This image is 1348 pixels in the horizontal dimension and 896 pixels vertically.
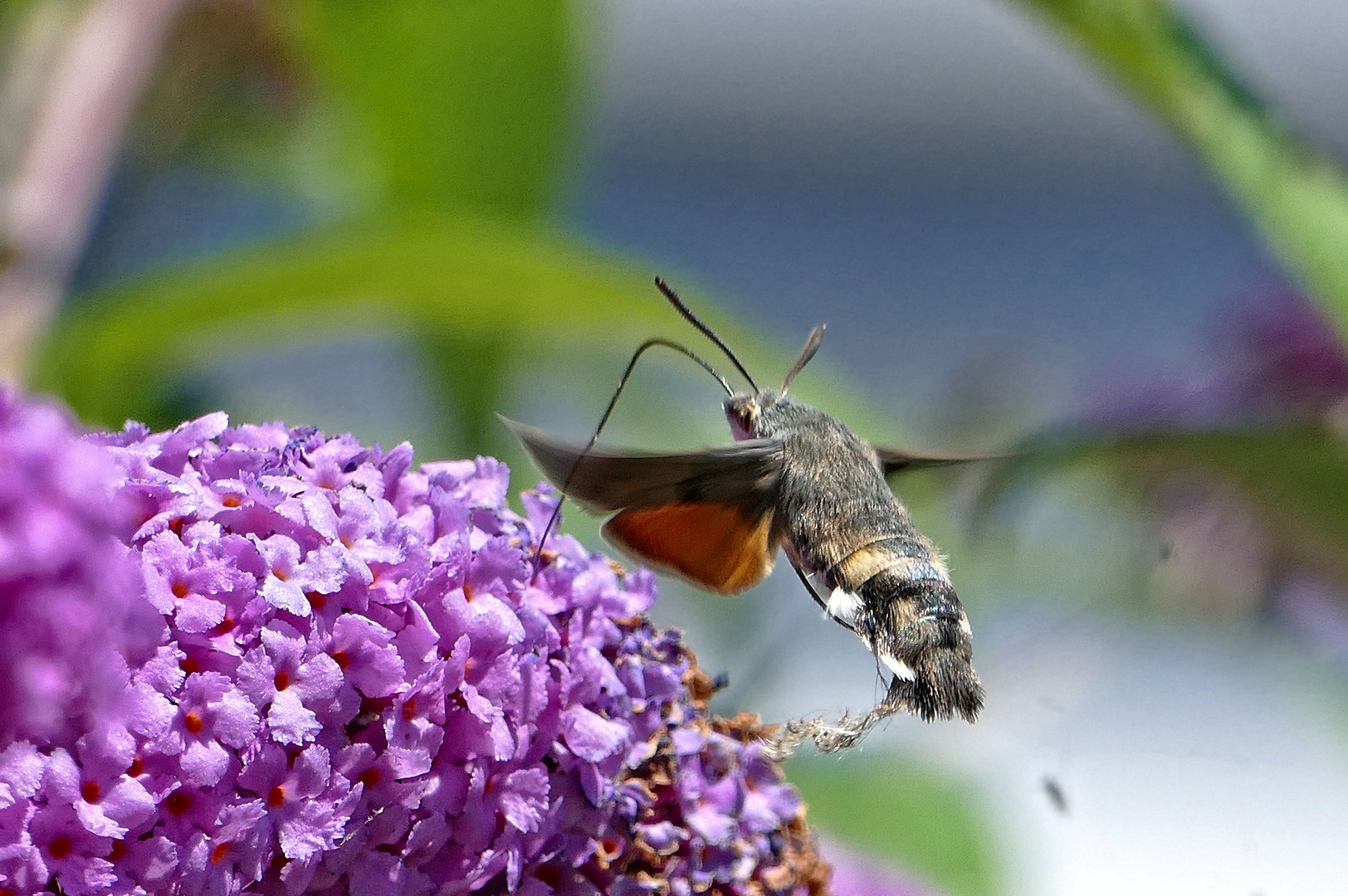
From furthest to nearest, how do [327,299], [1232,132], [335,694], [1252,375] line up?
[1252,375] < [327,299] < [1232,132] < [335,694]

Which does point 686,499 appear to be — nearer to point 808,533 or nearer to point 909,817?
point 808,533

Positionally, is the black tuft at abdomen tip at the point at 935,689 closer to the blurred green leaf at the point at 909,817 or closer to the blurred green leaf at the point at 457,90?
the blurred green leaf at the point at 909,817

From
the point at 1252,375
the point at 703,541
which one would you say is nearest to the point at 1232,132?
the point at 703,541

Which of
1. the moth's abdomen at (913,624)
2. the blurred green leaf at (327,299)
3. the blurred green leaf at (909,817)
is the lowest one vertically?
the blurred green leaf at (909,817)

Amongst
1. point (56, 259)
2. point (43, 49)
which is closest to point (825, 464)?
point (56, 259)

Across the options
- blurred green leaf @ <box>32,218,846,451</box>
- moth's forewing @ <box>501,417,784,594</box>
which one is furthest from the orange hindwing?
blurred green leaf @ <box>32,218,846,451</box>

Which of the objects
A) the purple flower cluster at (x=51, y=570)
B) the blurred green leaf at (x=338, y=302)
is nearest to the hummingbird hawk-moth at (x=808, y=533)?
the purple flower cluster at (x=51, y=570)

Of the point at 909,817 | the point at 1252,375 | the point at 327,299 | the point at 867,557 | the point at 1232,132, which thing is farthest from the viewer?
the point at 909,817
